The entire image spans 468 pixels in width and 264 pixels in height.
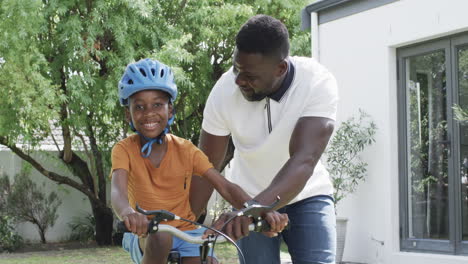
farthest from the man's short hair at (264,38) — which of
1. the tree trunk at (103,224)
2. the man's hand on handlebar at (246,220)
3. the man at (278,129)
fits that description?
the tree trunk at (103,224)

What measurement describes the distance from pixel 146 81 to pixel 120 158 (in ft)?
1.11

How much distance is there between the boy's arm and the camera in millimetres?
2449

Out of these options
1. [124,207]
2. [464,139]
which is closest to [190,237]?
[124,207]

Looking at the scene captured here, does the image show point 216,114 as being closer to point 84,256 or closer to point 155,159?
point 155,159

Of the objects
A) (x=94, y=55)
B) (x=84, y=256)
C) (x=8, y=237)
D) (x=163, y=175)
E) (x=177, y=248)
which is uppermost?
(x=94, y=55)

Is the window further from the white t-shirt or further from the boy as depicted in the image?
the boy

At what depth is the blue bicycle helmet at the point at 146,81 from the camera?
310 centimetres

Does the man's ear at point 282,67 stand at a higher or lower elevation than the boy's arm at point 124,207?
higher

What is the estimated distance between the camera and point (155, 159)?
317 cm

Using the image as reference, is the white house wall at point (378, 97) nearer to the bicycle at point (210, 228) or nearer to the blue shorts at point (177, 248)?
the blue shorts at point (177, 248)

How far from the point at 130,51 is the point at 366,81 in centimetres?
575

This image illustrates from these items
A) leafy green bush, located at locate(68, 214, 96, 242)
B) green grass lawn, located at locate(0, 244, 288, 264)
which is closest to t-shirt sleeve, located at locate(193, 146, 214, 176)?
green grass lawn, located at locate(0, 244, 288, 264)

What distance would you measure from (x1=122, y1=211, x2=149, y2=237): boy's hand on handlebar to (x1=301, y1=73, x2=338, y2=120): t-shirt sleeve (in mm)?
1050

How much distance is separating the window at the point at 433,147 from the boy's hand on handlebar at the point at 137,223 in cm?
760
